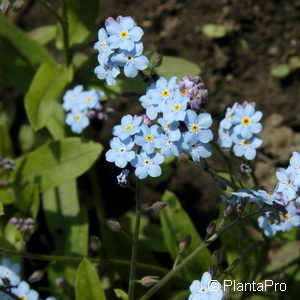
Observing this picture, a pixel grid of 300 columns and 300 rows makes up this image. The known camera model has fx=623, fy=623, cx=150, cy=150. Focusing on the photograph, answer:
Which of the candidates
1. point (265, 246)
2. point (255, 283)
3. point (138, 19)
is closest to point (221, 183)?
point (265, 246)

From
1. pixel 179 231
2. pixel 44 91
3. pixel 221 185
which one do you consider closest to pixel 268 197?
pixel 221 185

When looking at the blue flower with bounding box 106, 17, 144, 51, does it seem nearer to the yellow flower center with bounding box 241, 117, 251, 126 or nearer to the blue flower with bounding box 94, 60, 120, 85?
the blue flower with bounding box 94, 60, 120, 85

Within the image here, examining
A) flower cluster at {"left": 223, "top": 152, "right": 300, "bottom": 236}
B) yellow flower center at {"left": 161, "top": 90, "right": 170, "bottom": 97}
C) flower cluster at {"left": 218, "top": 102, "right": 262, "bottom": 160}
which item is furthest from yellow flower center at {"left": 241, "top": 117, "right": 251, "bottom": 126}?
yellow flower center at {"left": 161, "top": 90, "right": 170, "bottom": 97}

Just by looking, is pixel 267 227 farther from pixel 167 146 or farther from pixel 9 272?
pixel 9 272

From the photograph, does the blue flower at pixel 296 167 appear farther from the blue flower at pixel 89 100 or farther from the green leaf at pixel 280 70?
the green leaf at pixel 280 70

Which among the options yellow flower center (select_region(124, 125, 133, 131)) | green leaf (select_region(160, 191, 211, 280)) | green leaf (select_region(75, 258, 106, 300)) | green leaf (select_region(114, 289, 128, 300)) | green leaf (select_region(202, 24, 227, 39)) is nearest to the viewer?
yellow flower center (select_region(124, 125, 133, 131))
